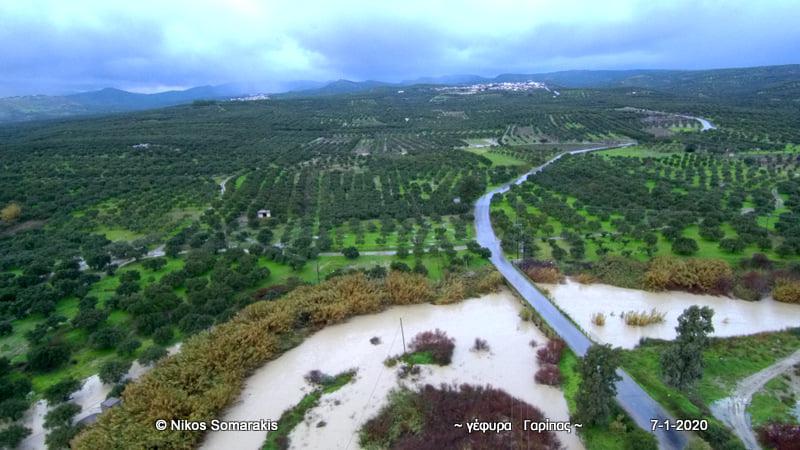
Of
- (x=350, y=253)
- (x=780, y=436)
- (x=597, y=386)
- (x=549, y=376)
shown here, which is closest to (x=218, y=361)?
(x=350, y=253)

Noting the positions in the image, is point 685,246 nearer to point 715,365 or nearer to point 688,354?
point 715,365

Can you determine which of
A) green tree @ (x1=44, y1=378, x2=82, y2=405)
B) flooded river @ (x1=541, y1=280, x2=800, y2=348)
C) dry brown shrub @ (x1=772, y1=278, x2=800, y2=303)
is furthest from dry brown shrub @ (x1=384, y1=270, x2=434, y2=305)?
dry brown shrub @ (x1=772, y1=278, x2=800, y2=303)

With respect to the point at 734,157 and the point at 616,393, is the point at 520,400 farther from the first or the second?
the point at 734,157

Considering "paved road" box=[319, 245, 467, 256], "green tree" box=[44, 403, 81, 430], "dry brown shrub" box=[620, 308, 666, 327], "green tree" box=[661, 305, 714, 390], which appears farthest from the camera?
"paved road" box=[319, 245, 467, 256]

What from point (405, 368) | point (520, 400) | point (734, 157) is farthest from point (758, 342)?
point (734, 157)

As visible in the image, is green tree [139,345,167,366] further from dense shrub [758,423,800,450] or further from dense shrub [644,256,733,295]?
dense shrub [644,256,733,295]
